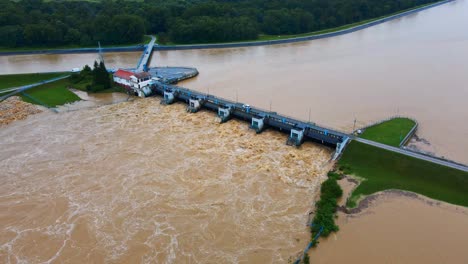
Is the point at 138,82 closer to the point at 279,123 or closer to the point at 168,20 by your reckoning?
the point at 279,123

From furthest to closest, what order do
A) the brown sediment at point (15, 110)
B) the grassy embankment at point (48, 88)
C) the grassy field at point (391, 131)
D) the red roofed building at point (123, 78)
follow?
the red roofed building at point (123, 78) → the grassy embankment at point (48, 88) → the brown sediment at point (15, 110) → the grassy field at point (391, 131)

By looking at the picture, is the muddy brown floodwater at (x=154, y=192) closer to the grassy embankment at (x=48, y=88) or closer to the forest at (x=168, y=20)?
the grassy embankment at (x=48, y=88)

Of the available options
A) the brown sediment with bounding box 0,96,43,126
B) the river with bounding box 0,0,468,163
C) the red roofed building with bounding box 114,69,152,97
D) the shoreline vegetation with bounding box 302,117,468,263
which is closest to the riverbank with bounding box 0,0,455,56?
the river with bounding box 0,0,468,163

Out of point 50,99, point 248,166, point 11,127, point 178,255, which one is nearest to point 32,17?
point 50,99

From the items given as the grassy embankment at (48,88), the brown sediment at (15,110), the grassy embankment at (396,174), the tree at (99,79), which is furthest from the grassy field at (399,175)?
the brown sediment at (15,110)

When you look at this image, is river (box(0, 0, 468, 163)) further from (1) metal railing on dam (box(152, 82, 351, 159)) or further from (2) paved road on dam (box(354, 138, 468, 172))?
(1) metal railing on dam (box(152, 82, 351, 159))
